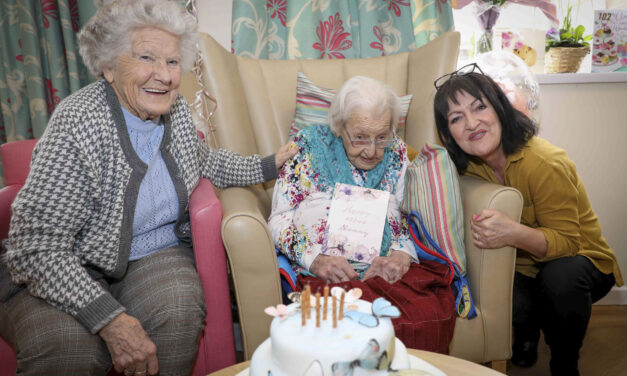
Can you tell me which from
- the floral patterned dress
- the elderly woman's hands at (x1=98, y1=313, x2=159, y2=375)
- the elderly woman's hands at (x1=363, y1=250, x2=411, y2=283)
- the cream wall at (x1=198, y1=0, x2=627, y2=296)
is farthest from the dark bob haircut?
the elderly woman's hands at (x1=98, y1=313, x2=159, y2=375)

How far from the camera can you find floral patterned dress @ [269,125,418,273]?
1.42 metres

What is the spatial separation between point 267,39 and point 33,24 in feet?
3.56

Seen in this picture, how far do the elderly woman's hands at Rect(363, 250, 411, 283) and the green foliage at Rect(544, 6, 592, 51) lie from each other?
1486 millimetres

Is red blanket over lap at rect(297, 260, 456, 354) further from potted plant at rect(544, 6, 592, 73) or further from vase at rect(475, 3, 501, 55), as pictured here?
potted plant at rect(544, 6, 592, 73)

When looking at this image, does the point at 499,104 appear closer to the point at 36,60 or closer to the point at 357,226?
the point at 357,226

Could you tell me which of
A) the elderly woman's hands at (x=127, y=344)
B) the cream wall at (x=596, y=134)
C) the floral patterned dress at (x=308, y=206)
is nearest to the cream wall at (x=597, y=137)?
the cream wall at (x=596, y=134)

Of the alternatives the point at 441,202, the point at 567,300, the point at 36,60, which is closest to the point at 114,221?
the point at 441,202

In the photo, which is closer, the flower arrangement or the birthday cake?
the birthday cake

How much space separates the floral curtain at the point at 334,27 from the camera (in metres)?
2.14

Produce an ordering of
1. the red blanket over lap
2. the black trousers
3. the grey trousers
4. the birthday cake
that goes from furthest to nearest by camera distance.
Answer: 1. the black trousers
2. the red blanket over lap
3. the grey trousers
4. the birthday cake

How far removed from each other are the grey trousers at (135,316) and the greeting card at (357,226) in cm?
44

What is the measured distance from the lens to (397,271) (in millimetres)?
1342

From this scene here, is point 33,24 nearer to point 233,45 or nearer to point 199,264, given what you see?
point 233,45

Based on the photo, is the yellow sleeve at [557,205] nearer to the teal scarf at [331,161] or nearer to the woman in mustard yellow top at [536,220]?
the woman in mustard yellow top at [536,220]
